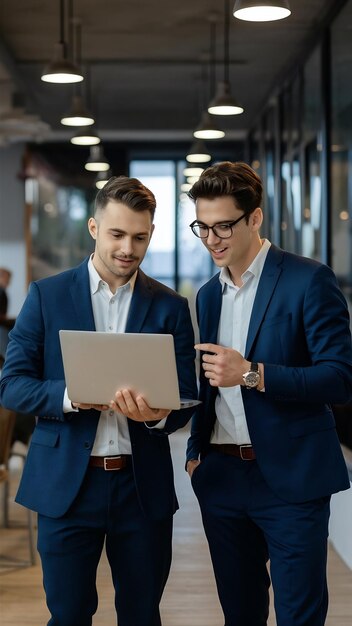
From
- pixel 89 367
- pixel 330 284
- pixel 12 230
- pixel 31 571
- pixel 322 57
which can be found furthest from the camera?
pixel 12 230

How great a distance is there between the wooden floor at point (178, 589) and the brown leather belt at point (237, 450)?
1829 mm

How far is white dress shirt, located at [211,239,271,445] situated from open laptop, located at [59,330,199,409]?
0.33m

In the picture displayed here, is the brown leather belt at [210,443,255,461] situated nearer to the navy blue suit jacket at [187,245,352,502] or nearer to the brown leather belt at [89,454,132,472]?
the navy blue suit jacket at [187,245,352,502]

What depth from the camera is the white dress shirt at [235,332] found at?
296 cm

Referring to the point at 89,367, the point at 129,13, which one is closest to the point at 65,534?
the point at 89,367

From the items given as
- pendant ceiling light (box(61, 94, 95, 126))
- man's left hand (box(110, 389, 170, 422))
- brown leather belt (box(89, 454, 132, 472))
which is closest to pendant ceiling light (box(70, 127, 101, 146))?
pendant ceiling light (box(61, 94, 95, 126))

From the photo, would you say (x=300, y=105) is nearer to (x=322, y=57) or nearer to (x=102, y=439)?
(x=322, y=57)

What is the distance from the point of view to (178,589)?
5.11 meters

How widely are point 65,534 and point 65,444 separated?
26 cm

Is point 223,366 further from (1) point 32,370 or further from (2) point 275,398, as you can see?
(1) point 32,370

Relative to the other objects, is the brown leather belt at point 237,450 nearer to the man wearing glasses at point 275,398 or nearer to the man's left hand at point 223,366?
the man wearing glasses at point 275,398

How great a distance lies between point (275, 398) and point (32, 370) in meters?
0.69

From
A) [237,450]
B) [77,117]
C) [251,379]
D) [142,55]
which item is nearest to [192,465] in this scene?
[237,450]

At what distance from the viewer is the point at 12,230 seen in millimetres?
16625
